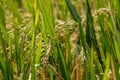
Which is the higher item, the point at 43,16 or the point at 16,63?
the point at 43,16

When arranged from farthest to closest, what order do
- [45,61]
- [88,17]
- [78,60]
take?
1. [88,17]
2. [78,60]
3. [45,61]

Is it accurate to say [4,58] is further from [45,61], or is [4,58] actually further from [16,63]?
[45,61]

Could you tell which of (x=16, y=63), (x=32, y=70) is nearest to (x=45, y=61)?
(x=32, y=70)

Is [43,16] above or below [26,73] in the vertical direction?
above

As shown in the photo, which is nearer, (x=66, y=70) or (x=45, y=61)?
(x=45, y=61)

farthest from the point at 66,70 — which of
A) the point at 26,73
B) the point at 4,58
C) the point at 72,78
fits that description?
the point at 4,58

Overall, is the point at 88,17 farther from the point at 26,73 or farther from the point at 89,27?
the point at 26,73

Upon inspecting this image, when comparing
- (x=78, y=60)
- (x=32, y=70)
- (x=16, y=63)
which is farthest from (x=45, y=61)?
(x=16, y=63)

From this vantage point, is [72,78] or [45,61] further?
[72,78]

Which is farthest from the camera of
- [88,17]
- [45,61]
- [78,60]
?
[88,17]

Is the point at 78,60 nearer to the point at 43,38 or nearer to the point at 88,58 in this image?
the point at 88,58
